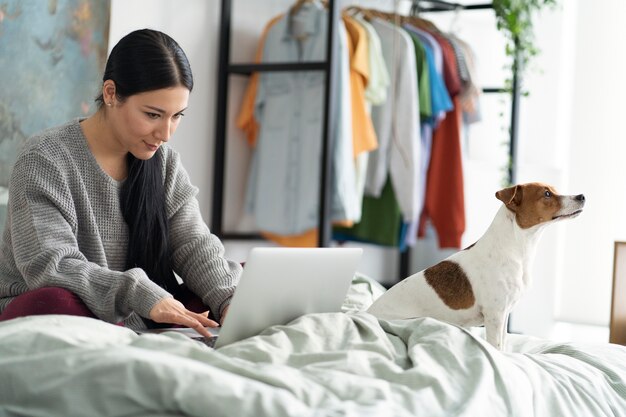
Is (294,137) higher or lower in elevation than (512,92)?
lower

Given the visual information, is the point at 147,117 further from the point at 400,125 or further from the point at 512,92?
the point at 512,92

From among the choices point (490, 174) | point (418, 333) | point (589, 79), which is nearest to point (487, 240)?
point (418, 333)

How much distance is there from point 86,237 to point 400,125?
222 centimetres

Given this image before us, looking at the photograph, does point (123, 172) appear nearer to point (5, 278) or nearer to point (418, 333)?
point (5, 278)

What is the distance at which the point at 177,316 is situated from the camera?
1865mm

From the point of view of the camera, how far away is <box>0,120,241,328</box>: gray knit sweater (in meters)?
1.91

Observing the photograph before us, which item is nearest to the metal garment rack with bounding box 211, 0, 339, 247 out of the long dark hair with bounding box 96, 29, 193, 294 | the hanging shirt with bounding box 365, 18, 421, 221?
the hanging shirt with bounding box 365, 18, 421, 221

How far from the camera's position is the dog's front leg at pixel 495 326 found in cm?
197

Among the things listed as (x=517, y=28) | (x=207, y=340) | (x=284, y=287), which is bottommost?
(x=207, y=340)

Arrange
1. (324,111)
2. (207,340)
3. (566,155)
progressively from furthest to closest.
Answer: (566,155) < (324,111) < (207,340)

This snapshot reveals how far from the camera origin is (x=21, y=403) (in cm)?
127

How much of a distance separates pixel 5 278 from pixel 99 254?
22 centimetres

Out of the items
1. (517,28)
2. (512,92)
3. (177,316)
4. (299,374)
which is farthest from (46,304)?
(512,92)

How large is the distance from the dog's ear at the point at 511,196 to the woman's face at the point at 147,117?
2.47 ft
